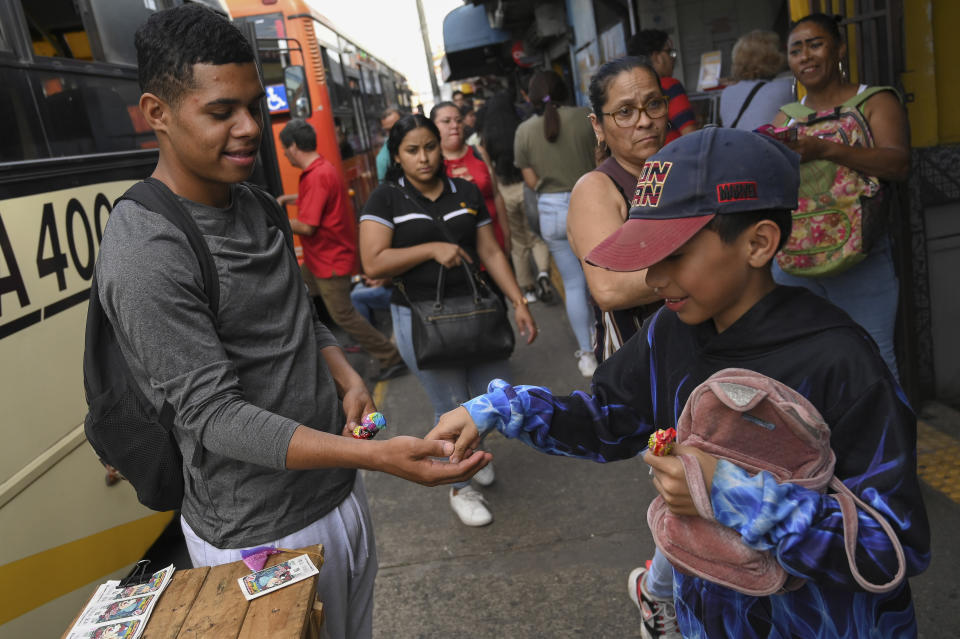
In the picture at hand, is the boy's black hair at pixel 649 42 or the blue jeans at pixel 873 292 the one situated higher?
the boy's black hair at pixel 649 42

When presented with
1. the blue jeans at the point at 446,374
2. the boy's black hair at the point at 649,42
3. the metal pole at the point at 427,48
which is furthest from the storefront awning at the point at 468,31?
the blue jeans at the point at 446,374

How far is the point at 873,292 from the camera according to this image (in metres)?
3.51

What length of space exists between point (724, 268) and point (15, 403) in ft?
7.91

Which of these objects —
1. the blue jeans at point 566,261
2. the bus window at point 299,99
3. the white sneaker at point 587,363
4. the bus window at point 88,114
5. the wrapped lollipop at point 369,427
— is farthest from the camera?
the bus window at point 299,99

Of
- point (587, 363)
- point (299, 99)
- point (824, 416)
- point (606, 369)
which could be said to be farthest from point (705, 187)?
point (299, 99)

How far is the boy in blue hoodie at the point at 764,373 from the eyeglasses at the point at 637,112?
951mm

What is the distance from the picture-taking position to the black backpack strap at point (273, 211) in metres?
2.09

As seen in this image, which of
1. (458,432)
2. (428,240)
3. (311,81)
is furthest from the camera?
(311,81)

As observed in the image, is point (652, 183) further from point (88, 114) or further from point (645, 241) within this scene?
point (88, 114)

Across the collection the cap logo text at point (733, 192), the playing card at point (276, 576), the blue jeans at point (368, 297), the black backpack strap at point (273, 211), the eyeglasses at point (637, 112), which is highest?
the eyeglasses at point (637, 112)

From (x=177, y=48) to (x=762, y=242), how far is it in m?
1.29

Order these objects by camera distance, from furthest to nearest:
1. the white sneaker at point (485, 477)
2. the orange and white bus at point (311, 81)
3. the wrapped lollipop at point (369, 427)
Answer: the orange and white bus at point (311, 81), the white sneaker at point (485, 477), the wrapped lollipop at point (369, 427)

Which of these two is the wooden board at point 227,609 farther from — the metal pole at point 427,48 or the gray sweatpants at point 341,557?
the metal pole at point 427,48

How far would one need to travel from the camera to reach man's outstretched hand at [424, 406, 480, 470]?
180 centimetres
